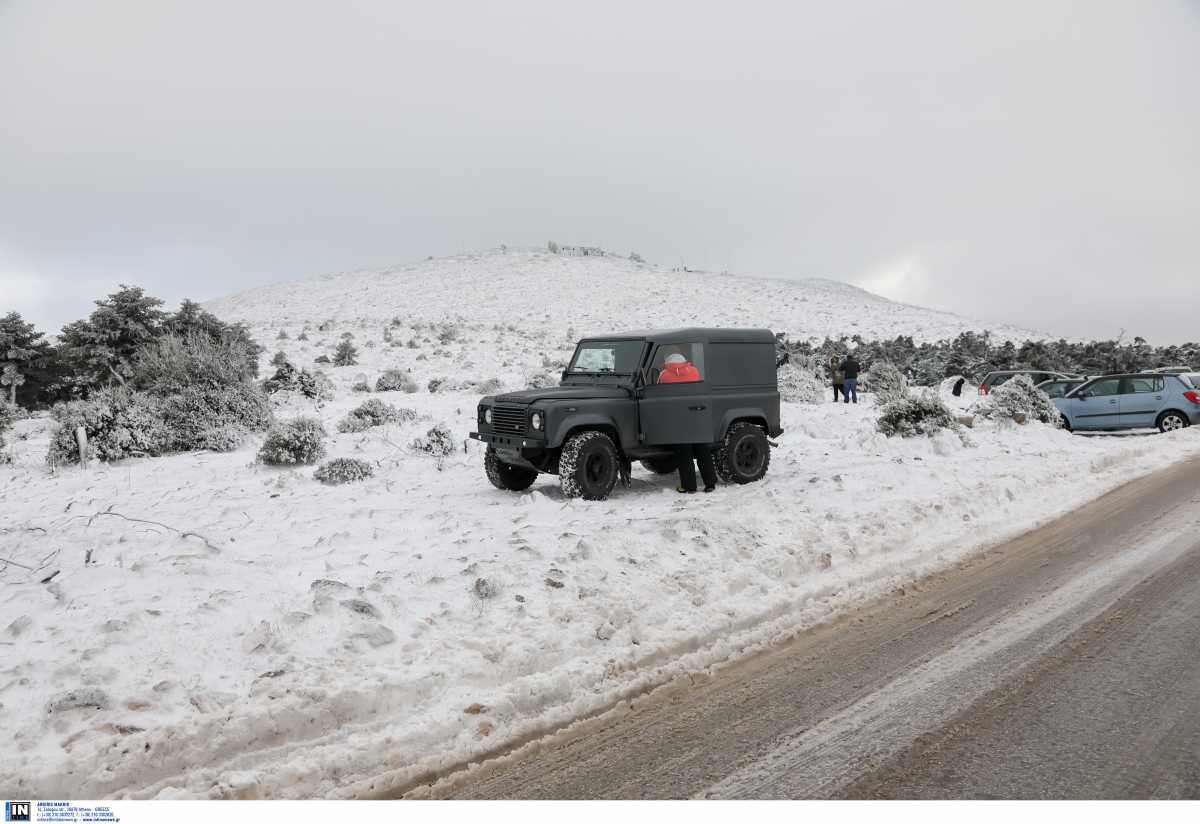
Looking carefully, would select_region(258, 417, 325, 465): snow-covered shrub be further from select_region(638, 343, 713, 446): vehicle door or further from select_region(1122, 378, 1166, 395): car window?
select_region(1122, 378, 1166, 395): car window

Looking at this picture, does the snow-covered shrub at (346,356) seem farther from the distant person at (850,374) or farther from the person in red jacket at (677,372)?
the person in red jacket at (677,372)

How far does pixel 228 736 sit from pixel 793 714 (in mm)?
2855

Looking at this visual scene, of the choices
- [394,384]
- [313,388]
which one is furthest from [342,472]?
[394,384]

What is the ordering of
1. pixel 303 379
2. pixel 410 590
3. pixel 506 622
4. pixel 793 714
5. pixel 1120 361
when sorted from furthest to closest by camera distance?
pixel 1120 361
pixel 303 379
pixel 410 590
pixel 506 622
pixel 793 714

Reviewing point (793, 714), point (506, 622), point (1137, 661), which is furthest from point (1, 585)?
point (1137, 661)

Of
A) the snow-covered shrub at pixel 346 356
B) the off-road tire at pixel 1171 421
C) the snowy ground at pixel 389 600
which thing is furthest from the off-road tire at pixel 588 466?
the snow-covered shrub at pixel 346 356

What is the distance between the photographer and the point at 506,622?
4.81m

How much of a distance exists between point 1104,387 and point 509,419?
14869mm

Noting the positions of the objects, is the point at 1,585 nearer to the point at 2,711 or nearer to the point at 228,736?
the point at 2,711

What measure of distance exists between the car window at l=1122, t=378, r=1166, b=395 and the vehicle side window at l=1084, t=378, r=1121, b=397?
0.17 meters

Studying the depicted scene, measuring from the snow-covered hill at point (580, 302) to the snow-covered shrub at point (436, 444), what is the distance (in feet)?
123

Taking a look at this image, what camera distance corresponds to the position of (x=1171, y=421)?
15727mm

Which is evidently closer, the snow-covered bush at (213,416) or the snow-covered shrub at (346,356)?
the snow-covered bush at (213,416)

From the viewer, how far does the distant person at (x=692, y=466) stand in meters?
8.81
